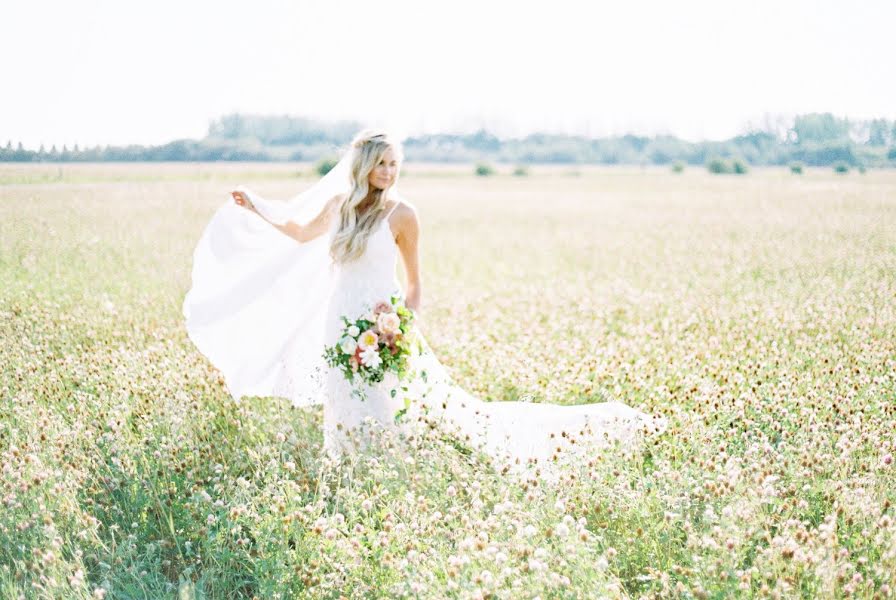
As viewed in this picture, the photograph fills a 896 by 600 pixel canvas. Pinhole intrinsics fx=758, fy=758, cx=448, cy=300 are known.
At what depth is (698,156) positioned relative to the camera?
119125mm

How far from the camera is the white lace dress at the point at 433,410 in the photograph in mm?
5207

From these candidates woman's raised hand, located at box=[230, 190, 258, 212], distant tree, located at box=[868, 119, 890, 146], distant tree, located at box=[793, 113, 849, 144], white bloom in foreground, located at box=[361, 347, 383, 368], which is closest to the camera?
white bloom in foreground, located at box=[361, 347, 383, 368]

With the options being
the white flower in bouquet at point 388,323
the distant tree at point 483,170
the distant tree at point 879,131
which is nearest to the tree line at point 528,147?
the distant tree at point 879,131

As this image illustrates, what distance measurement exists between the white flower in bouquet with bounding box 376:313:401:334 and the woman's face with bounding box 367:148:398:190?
44.1 inches

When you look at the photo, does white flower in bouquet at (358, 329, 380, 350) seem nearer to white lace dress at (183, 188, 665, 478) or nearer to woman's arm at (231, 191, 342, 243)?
white lace dress at (183, 188, 665, 478)

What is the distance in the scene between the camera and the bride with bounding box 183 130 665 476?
211 inches

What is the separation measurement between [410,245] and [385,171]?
618mm

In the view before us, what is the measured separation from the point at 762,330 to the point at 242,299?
551cm

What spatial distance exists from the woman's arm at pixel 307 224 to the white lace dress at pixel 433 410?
49 cm

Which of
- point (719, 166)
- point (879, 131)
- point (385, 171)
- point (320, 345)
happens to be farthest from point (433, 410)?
point (719, 166)

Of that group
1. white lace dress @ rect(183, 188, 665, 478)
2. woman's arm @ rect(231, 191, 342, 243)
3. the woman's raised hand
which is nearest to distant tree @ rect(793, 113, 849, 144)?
white lace dress @ rect(183, 188, 665, 478)

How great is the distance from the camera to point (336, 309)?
224 inches

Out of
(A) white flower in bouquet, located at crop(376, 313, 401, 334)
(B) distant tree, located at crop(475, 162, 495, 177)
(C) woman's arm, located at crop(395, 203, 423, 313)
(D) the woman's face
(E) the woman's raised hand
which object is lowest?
(A) white flower in bouquet, located at crop(376, 313, 401, 334)

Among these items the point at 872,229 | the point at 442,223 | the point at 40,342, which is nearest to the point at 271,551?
the point at 40,342
